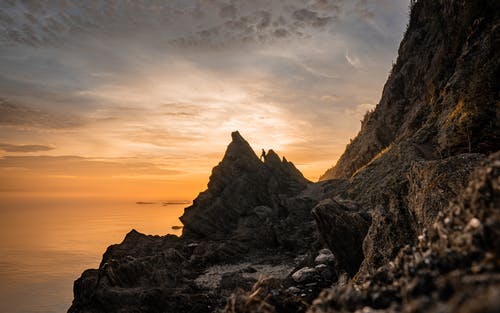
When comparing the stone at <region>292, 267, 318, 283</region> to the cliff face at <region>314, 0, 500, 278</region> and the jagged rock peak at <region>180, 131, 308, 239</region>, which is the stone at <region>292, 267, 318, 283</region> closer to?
the cliff face at <region>314, 0, 500, 278</region>

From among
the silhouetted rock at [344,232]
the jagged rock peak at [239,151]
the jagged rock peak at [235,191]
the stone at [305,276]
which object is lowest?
the stone at [305,276]

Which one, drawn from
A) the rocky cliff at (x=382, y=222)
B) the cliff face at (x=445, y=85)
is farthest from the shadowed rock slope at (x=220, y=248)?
the cliff face at (x=445, y=85)

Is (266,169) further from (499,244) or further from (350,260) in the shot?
(499,244)

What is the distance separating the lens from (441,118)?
87.8 ft

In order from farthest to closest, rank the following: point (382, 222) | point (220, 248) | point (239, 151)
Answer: point (239, 151), point (220, 248), point (382, 222)

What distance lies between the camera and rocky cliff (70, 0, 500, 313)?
5.59 m

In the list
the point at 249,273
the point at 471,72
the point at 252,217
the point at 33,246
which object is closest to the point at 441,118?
the point at 471,72

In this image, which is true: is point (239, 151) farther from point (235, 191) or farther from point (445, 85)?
point (445, 85)

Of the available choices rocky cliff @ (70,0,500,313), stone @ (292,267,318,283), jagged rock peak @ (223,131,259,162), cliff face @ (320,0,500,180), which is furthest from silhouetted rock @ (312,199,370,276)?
jagged rock peak @ (223,131,259,162)

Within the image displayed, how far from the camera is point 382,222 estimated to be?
16.4m

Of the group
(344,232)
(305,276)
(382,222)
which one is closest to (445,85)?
(344,232)

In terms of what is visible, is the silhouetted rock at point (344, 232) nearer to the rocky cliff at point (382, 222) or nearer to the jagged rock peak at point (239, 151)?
the rocky cliff at point (382, 222)

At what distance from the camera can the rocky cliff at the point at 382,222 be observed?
5586 mm

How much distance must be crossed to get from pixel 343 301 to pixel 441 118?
85.4 ft
